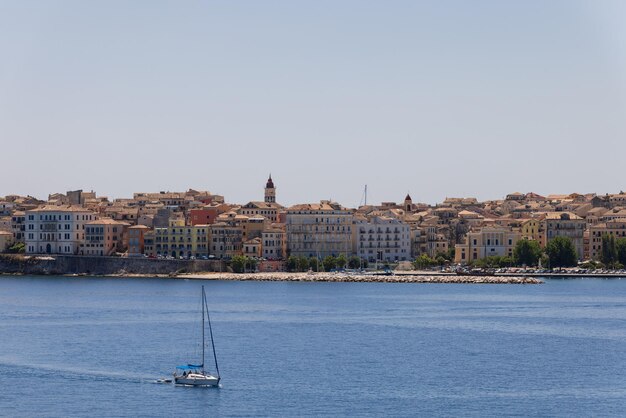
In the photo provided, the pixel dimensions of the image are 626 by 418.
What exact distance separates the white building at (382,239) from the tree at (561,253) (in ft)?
37.0

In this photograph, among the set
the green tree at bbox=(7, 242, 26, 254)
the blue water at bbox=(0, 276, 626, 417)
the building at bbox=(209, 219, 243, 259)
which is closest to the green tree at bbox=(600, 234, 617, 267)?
the building at bbox=(209, 219, 243, 259)

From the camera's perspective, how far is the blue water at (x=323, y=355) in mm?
39188

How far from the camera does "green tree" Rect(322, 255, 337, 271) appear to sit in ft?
351

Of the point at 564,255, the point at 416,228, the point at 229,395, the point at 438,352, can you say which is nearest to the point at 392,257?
the point at 416,228

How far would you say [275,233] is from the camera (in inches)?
4309

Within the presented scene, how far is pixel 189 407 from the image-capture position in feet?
127

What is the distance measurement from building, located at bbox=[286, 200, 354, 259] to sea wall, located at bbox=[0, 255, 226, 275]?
628cm

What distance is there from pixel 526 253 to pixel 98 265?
3074 centimetres

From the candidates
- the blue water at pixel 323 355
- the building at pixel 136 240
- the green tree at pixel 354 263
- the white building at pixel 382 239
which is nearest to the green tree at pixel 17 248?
the building at pixel 136 240

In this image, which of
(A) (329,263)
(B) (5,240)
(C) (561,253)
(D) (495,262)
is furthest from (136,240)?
(C) (561,253)

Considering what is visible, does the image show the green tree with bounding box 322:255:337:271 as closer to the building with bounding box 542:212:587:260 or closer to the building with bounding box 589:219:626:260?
the building with bounding box 542:212:587:260

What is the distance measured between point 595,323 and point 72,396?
2844cm

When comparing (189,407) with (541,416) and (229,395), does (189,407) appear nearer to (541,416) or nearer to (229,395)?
(229,395)

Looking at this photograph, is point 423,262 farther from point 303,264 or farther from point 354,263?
point 303,264
